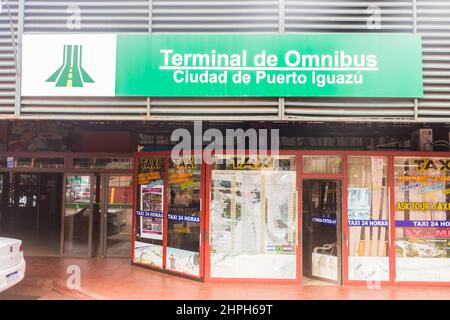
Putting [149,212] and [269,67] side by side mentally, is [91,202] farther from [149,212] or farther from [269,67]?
[269,67]

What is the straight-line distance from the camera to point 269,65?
6.06 meters

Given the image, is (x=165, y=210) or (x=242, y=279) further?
(x=165, y=210)

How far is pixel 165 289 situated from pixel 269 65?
14.4 ft

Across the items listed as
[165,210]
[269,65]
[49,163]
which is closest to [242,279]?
[165,210]

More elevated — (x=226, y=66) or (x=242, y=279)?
(x=226, y=66)

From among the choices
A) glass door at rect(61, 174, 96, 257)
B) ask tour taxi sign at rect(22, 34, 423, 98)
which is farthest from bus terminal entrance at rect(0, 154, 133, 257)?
ask tour taxi sign at rect(22, 34, 423, 98)

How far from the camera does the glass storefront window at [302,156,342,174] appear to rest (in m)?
7.45

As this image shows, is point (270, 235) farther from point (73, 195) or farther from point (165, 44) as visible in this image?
point (73, 195)

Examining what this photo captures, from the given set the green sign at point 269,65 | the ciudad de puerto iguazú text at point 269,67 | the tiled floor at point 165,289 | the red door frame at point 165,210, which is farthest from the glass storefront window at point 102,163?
the ciudad de puerto iguazú text at point 269,67

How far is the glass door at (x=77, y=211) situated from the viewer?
954 centimetres

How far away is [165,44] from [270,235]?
160 inches

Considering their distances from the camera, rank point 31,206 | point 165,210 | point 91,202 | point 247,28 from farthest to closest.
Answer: point 31,206, point 91,202, point 165,210, point 247,28
